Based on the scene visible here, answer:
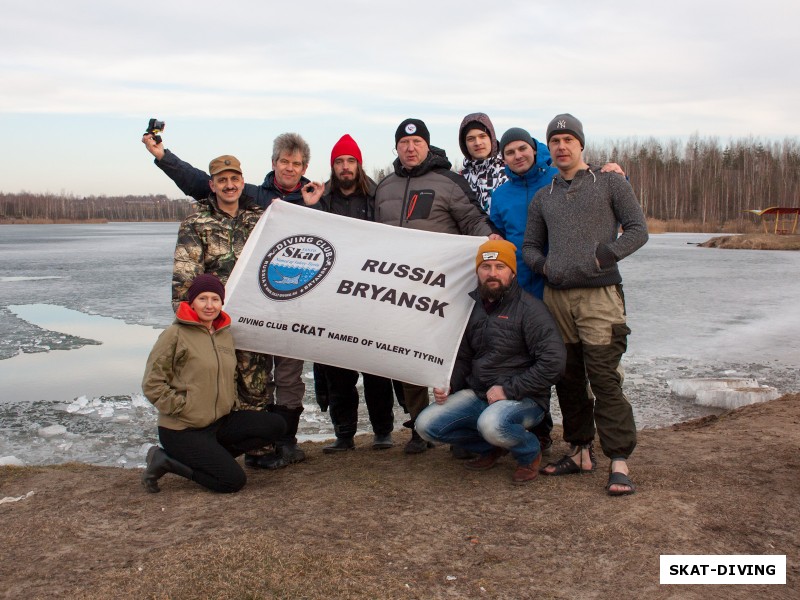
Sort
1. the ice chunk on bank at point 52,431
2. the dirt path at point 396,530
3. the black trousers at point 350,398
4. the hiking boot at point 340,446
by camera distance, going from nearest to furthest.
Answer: the dirt path at point 396,530
the black trousers at point 350,398
the hiking boot at point 340,446
the ice chunk on bank at point 52,431

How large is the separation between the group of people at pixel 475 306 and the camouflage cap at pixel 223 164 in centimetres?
1

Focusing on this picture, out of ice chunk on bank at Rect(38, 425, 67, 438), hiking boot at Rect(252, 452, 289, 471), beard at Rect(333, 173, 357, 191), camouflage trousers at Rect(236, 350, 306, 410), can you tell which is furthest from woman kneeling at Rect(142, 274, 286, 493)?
ice chunk on bank at Rect(38, 425, 67, 438)

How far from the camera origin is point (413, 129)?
534cm

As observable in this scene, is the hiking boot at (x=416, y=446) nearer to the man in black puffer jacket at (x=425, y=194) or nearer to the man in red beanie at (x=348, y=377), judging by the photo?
the man in red beanie at (x=348, y=377)

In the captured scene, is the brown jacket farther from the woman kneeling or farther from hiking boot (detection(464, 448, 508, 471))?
hiking boot (detection(464, 448, 508, 471))

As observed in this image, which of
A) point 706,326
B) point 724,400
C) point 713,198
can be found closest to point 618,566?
point 724,400

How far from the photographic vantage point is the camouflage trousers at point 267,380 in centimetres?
524

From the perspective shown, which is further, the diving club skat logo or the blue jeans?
the diving club skat logo

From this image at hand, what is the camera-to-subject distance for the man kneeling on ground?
467 cm

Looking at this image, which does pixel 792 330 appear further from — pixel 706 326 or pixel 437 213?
pixel 437 213

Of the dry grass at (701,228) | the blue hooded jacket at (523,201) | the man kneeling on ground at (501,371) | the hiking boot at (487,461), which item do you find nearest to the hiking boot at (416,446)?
the hiking boot at (487,461)

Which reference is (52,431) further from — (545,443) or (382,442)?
(545,443)

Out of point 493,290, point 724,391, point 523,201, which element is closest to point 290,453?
point 493,290

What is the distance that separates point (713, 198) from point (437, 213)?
84666 mm
